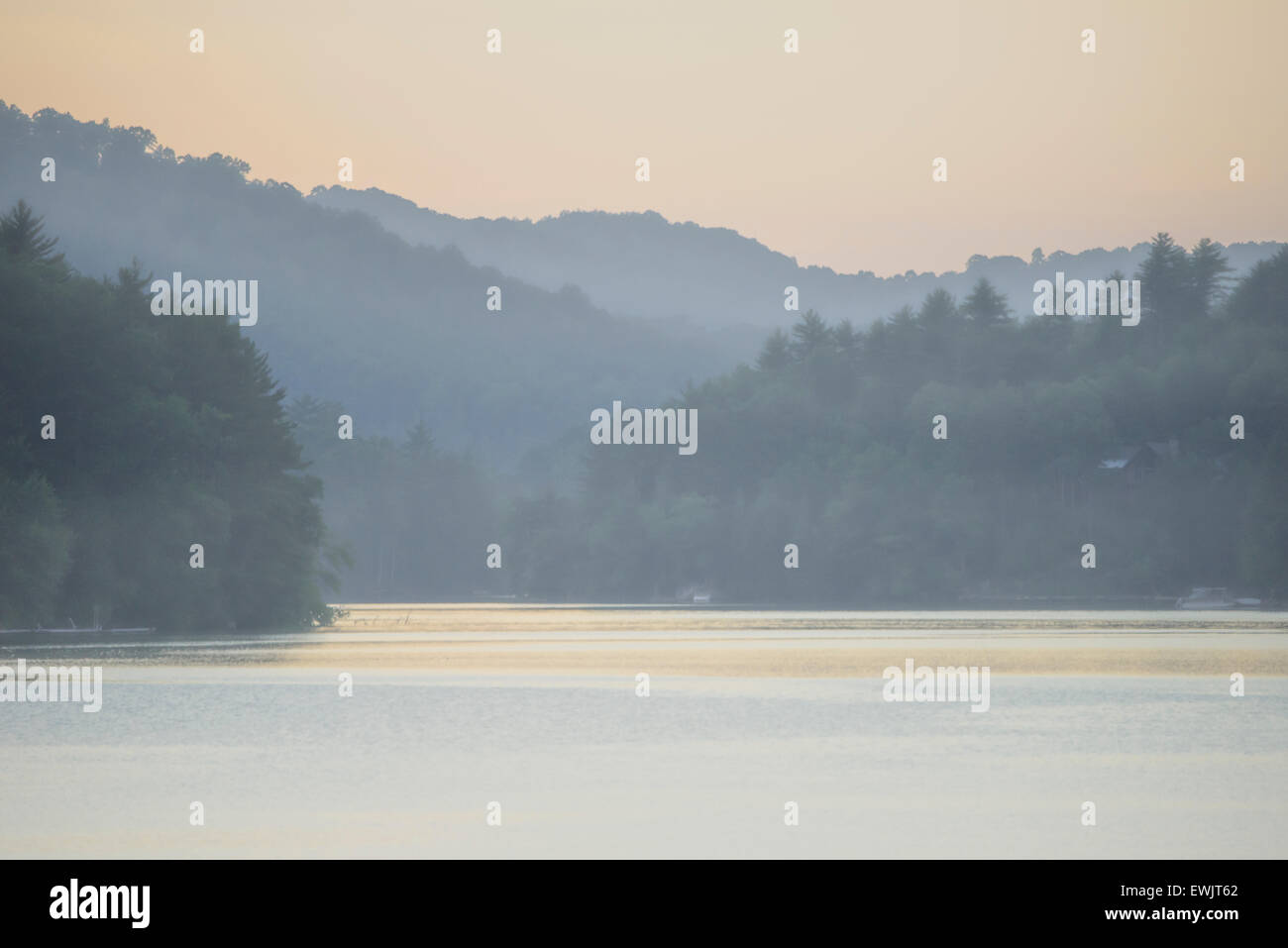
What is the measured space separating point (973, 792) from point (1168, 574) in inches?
3996

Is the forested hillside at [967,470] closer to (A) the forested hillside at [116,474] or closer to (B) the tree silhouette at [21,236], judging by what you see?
(A) the forested hillside at [116,474]

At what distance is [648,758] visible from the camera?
1154 inches

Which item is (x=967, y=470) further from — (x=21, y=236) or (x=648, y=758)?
(x=648, y=758)

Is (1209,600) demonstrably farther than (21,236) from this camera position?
Yes

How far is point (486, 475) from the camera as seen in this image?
199 meters

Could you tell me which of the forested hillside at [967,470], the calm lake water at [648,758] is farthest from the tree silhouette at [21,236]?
the forested hillside at [967,470]

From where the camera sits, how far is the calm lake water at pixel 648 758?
21172 mm

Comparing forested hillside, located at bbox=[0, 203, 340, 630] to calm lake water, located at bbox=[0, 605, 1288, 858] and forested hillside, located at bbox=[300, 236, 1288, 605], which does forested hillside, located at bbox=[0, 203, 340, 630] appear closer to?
calm lake water, located at bbox=[0, 605, 1288, 858]

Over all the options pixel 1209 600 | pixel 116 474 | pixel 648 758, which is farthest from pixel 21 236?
pixel 1209 600

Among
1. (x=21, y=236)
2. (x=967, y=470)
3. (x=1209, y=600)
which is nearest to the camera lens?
(x=21, y=236)

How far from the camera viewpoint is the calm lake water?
21.2m

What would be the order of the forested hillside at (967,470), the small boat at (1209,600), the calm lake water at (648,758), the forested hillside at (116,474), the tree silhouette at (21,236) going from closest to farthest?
the calm lake water at (648,758)
the forested hillside at (116,474)
the tree silhouette at (21,236)
the small boat at (1209,600)
the forested hillside at (967,470)

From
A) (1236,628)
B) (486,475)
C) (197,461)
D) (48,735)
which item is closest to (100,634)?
(197,461)

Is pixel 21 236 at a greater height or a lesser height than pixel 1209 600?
greater
